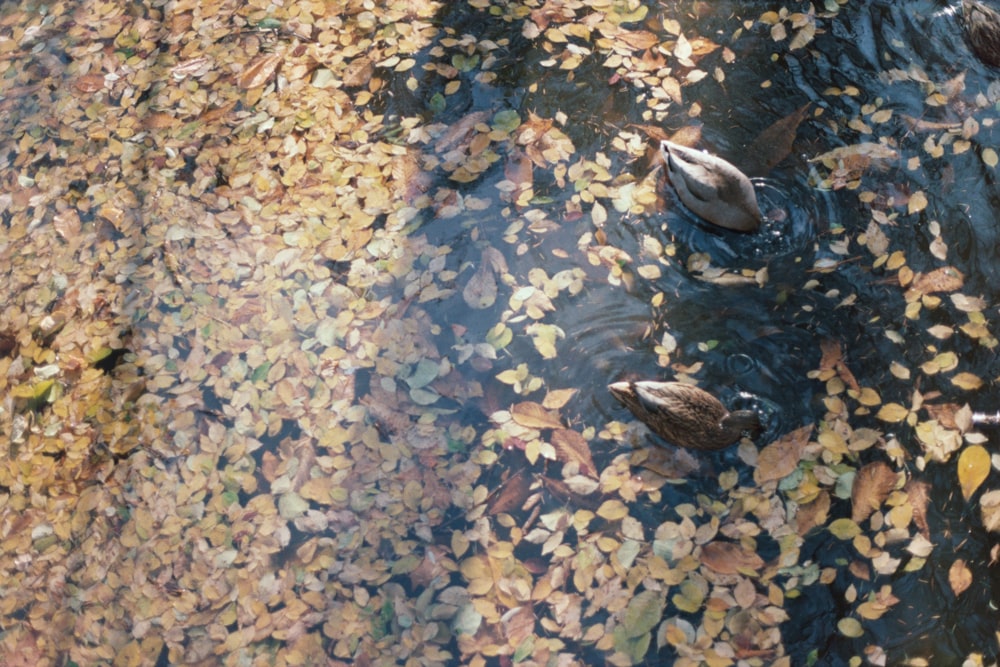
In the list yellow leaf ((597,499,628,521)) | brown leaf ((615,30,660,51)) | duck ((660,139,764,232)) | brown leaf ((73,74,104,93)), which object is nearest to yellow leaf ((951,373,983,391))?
duck ((660,139,764,232))

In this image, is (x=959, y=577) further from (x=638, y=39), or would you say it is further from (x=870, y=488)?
(x=638, y=39)

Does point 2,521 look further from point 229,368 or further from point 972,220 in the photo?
point 972,220

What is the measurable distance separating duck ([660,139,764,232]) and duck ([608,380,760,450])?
796mm

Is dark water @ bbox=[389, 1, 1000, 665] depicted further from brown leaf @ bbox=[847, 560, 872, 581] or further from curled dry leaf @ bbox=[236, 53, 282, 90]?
curled dry leaf @ bbox=[236, 53, 282, 90]

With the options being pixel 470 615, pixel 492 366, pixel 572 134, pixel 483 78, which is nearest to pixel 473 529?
pixel 470 615

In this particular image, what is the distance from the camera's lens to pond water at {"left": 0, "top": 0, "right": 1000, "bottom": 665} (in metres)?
2.85

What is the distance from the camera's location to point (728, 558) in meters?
2.83

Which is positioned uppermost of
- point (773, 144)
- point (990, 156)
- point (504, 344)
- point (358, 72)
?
point (358, 72)

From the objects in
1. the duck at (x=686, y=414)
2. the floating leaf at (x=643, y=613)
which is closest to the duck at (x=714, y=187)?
the duck at (x=686, y=414)

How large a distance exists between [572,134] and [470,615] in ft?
7.32

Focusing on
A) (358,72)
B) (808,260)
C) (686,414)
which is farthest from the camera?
(358,72)

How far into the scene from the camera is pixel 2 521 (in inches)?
134

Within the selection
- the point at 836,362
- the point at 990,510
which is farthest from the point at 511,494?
the point at 990,510

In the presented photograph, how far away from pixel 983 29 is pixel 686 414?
2.35m
